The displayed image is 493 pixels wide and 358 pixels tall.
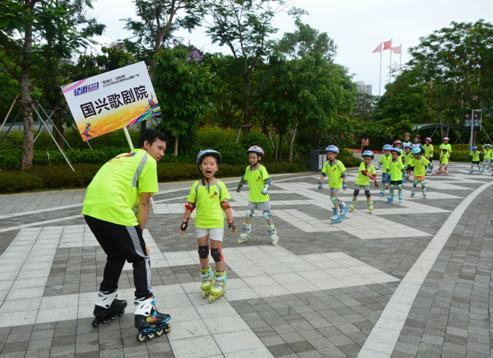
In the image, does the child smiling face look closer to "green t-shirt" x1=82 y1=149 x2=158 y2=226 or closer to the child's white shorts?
the child's white shorts

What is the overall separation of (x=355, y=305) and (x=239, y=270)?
1.87 meters

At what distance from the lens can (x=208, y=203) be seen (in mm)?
4965

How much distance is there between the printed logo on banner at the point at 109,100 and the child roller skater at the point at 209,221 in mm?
6640

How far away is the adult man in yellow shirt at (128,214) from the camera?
3688mm

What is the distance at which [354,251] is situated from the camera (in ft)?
23.2

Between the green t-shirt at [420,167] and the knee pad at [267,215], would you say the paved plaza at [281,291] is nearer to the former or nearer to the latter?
the knee pad at [267,215]

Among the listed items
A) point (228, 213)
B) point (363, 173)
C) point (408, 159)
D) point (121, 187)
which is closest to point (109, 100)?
point (363, 173)

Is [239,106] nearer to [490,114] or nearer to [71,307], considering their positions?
[71,307]

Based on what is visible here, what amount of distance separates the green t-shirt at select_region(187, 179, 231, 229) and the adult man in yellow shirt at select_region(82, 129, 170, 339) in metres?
1.08

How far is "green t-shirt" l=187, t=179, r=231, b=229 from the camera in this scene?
491 cm

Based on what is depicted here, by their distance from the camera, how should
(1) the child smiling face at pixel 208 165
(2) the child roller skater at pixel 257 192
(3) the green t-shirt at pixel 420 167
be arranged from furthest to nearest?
(3) the green t-shirt at pixel 420 167, (2) the child roller skater at pixel 257 192, (1) the child smiling face at pixel 208 165

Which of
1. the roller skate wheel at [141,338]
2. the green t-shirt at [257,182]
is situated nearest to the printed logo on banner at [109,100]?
the green t-shirt at [257,182]

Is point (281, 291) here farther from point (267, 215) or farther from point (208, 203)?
point (267, 215)

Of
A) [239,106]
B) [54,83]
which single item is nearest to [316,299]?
[54,83]
